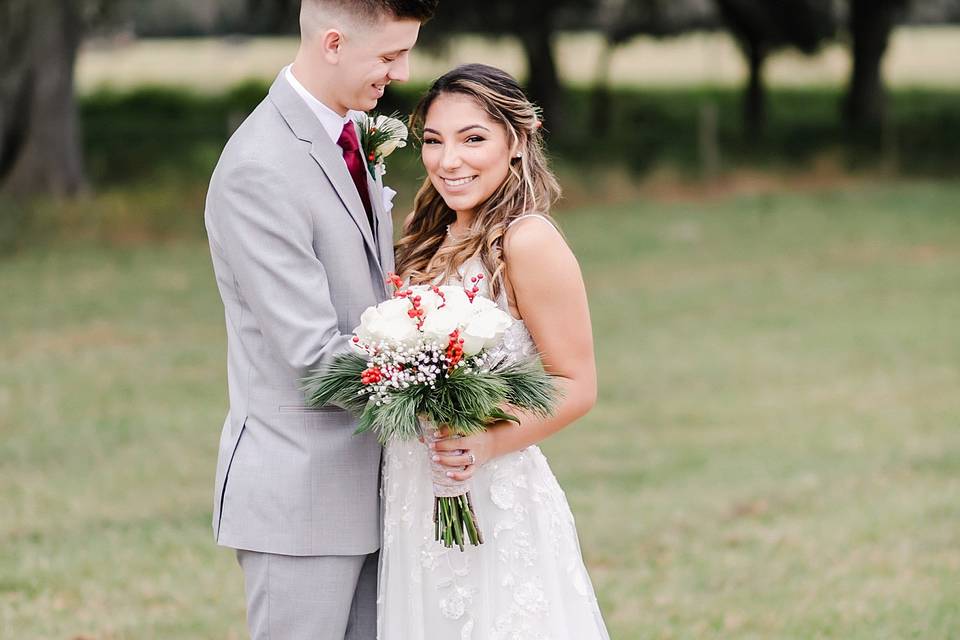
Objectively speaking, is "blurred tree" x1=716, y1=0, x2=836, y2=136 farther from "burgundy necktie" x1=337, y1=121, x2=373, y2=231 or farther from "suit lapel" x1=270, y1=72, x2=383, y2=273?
"suit lapel" x1=270, y1=72, x2=383, y2=273

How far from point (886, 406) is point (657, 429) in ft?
5.57

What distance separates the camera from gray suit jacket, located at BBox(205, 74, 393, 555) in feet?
9.61

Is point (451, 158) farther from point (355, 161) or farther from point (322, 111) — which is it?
point (322, 111)

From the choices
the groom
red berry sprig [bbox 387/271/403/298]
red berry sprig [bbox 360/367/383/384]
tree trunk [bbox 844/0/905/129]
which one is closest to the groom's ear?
the groom

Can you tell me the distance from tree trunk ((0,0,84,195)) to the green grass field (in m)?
3.49

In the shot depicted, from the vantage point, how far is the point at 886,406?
906 centimetres

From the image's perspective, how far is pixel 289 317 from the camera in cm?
291

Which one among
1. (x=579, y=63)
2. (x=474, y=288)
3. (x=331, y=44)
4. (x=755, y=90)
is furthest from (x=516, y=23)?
(x=579, y=63)

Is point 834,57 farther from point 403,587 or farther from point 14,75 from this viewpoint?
point 403,587

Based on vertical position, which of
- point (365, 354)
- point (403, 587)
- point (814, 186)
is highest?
point (365, 354)

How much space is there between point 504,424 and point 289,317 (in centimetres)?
62

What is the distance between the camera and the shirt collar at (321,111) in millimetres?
3127

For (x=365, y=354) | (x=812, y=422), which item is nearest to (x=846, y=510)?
(x=812, y=422)

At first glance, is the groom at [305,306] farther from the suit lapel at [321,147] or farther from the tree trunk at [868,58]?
the tree trunk at [868,58]
